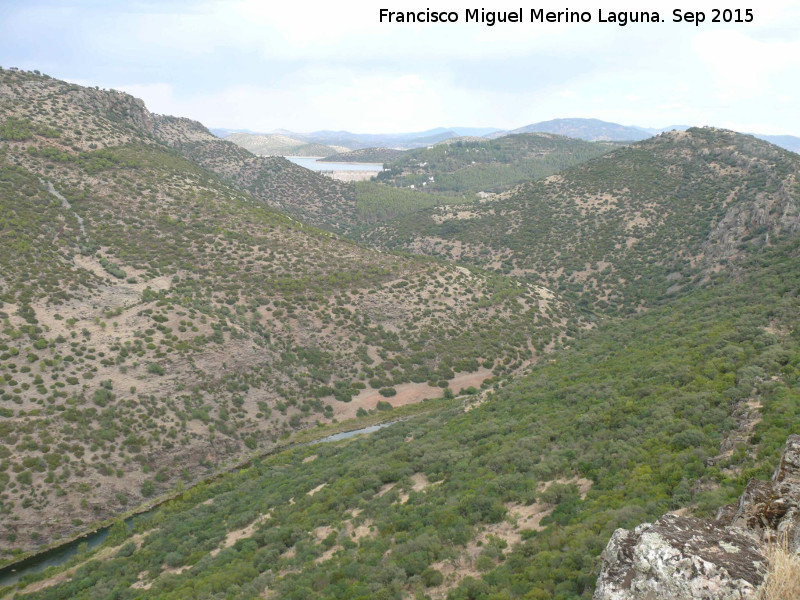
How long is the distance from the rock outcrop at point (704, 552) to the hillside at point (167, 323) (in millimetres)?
35428

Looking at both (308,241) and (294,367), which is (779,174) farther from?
(294,367)

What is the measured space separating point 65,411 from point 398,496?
89.7ft

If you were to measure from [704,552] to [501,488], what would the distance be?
13.6m

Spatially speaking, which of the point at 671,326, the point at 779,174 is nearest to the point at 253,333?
the point at 671,326

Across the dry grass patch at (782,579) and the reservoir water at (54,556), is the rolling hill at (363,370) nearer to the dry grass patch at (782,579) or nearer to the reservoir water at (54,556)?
the reservoir water at (54,556)

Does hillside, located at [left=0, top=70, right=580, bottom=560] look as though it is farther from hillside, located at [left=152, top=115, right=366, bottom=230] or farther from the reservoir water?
hillside, located at [left=152, top=115, right=366, bottom=230]

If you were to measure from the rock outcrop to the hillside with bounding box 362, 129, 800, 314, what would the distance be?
62.2 metres

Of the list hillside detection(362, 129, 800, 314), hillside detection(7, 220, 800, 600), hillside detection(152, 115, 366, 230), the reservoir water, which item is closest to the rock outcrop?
hillside detection(7, 220, 800, 600)

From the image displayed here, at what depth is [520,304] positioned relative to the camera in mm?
65188

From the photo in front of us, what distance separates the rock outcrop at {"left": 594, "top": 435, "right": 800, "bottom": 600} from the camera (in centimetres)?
777

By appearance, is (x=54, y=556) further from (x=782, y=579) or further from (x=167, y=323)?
(x=782, y=579)

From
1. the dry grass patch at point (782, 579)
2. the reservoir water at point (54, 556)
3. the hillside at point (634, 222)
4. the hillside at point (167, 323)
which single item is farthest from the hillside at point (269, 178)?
the dry grass patch at point (782, 579)

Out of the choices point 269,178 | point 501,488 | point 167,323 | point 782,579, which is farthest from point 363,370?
point 269,178

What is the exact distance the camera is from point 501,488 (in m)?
21.2
